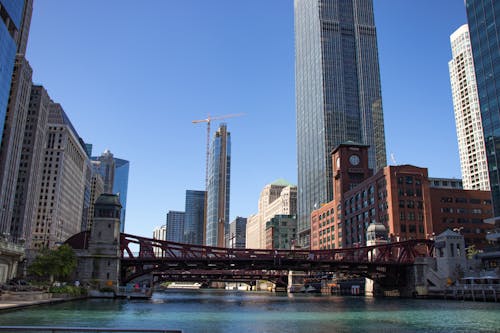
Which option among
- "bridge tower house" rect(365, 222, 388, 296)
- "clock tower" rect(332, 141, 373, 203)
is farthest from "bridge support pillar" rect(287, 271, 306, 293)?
"bridge tower house" rect(365, 222, 388, 296)

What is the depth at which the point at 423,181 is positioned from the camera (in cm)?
15275

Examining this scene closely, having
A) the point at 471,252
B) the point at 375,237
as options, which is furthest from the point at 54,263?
the point at 471,252

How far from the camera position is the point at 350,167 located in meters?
190

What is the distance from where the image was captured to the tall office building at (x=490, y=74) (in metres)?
115

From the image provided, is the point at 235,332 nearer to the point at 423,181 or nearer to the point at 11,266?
the point at 11,266

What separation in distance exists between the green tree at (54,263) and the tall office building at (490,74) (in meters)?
97.0

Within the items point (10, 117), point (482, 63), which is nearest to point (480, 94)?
point (482, 63)

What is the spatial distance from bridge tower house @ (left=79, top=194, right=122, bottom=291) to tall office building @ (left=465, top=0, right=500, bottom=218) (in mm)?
89332

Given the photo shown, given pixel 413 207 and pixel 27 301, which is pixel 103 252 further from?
pixel 413 207

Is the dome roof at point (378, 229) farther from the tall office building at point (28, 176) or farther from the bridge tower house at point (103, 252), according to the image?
the tall office building at point (28, 176)

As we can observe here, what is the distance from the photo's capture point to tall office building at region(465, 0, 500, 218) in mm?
115375

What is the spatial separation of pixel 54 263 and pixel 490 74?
10691 cm

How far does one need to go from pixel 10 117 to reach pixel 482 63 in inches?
5935

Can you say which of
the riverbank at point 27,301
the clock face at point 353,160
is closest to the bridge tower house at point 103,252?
the riverbank at point 27,301
